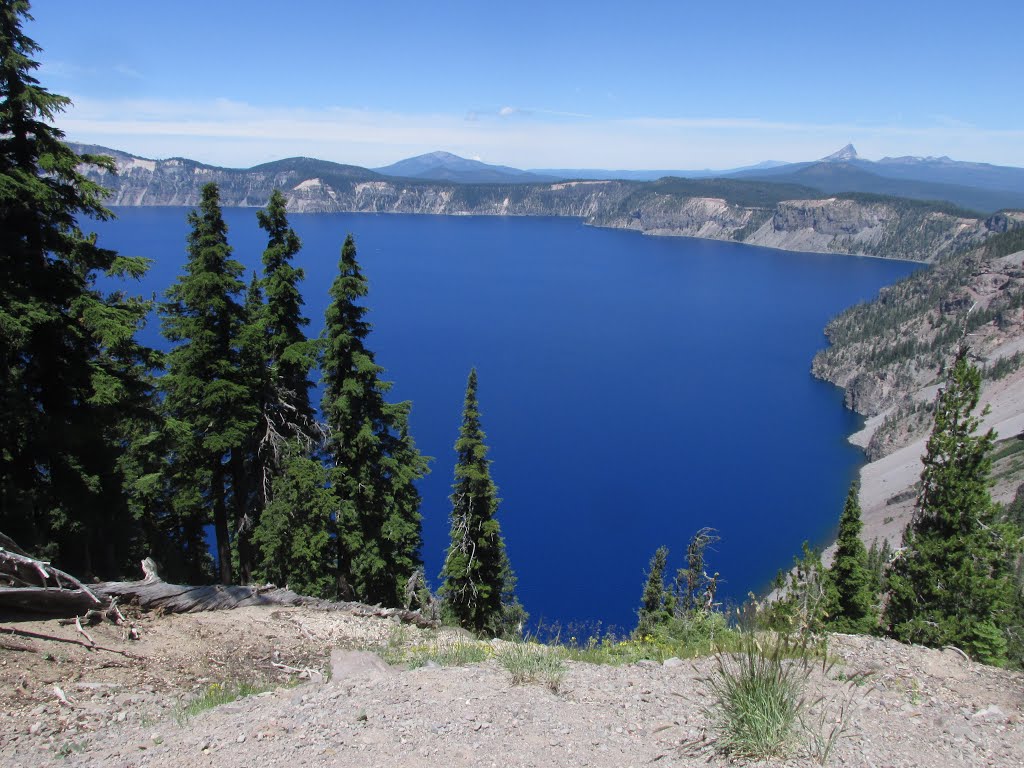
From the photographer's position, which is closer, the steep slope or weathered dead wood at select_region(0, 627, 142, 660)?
weathered dead wood at select_region(0, 627, 142, 660)

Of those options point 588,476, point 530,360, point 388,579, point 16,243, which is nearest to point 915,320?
point 530,360

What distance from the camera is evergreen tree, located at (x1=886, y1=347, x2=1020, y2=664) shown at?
19.8 metres

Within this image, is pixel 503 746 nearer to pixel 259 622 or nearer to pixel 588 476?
pixel 259 622

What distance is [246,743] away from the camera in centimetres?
576

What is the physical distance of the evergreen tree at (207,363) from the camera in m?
15.5

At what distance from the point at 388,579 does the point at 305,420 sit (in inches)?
247

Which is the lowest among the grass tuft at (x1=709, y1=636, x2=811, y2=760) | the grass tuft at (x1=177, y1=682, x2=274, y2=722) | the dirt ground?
the grass tuft at (x1=177, y1=682, x2=274, y2=722)

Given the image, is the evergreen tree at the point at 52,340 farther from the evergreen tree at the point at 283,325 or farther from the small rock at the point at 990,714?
the small rock at the point at 990,714

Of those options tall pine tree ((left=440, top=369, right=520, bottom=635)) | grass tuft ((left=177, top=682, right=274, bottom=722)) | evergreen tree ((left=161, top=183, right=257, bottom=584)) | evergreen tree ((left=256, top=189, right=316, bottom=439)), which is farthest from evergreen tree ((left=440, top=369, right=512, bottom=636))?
grass tuft ((left=177, top=682, right=274, bottom=722))

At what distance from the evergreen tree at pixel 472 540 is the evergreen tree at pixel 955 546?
13393mm

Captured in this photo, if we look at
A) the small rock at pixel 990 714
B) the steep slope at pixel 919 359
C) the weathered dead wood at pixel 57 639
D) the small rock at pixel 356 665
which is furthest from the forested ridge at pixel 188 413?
the steep slope at pixel 919 359

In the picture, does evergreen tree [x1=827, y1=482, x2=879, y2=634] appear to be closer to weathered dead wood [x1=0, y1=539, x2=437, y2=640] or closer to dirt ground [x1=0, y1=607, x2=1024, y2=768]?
dirt ground [x1=0, y1=607, x2=1024, y2=768]

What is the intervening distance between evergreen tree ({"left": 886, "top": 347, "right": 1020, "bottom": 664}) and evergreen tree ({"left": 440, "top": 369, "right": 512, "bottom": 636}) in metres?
13.4

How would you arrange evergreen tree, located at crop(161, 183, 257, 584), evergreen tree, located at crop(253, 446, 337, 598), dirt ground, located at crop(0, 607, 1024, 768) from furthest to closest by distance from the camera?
evergreen tree, located at crop(253, 446, 337, 598) → evergreen tree, located at crop(161, 183, 257, 584) → dirt ground, located at crop(0, 607, 1024, 768)
